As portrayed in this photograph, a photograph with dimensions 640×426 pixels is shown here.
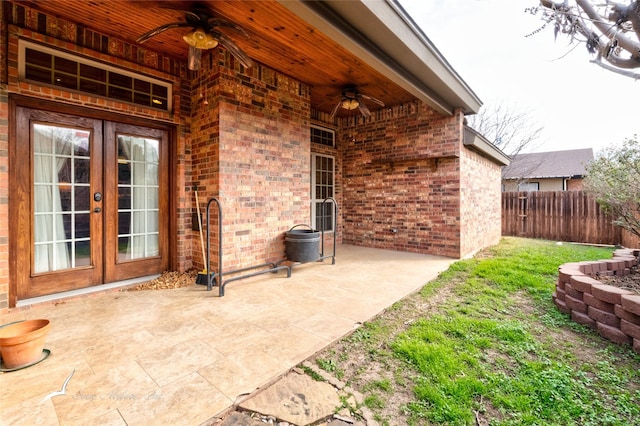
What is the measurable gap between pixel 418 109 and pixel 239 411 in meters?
6.12

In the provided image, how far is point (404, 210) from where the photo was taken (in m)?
6.30

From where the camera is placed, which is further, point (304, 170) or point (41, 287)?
point (304, 170)

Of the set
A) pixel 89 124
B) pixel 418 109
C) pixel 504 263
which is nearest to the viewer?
pixel 89 124

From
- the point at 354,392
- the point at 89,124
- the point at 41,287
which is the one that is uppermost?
the point at 89,124

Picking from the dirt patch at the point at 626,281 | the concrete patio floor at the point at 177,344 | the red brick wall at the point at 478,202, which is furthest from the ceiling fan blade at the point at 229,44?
the dirt patch at the point at 626,281

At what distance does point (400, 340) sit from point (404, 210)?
4.32 metres

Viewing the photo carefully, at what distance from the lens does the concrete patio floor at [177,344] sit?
1.56 meters

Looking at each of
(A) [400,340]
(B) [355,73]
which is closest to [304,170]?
(B) [355,73]

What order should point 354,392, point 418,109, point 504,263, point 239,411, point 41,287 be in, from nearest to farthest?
point 239,411, point 354,392, point 41,287, point 504,263, point 418,109

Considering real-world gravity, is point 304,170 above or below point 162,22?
below

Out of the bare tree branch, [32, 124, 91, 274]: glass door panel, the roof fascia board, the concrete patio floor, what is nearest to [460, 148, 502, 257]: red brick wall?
the roof fascia board

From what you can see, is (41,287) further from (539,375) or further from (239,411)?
(539,375)

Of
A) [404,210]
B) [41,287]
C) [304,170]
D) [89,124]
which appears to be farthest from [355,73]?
[41,287]

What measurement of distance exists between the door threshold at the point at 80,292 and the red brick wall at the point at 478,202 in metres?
5.72
